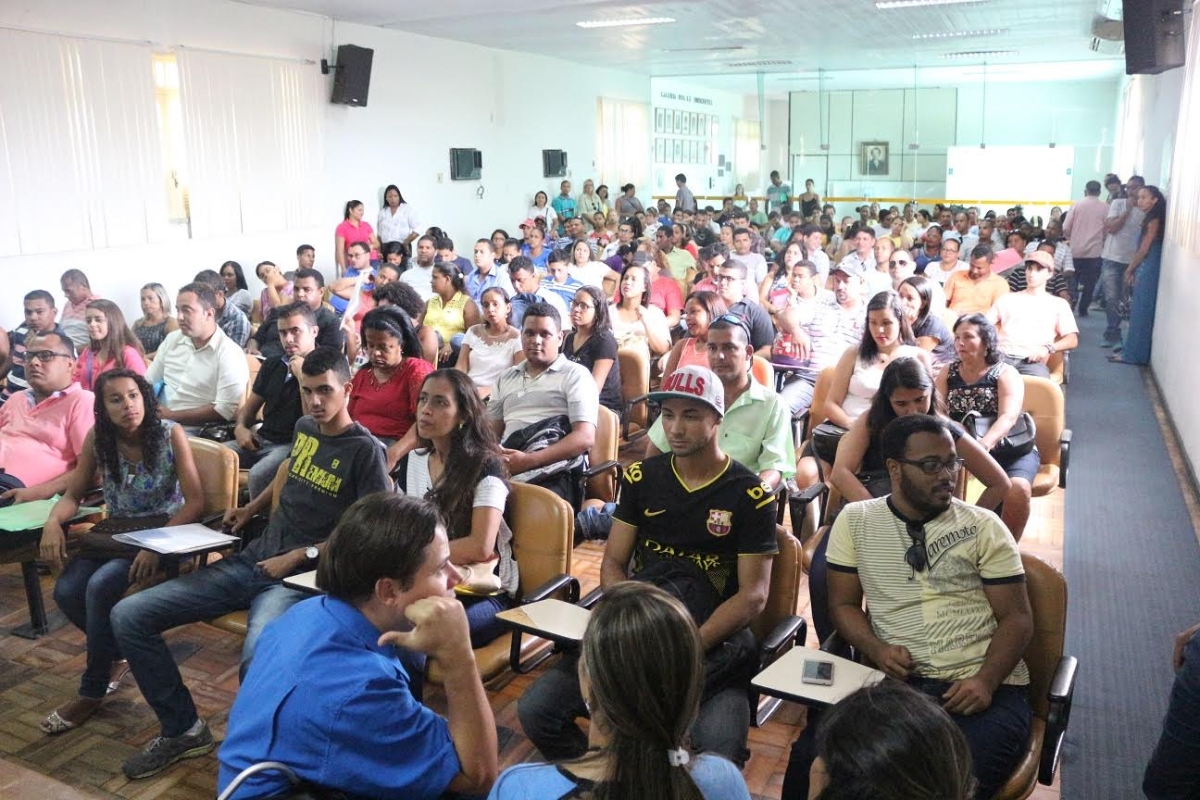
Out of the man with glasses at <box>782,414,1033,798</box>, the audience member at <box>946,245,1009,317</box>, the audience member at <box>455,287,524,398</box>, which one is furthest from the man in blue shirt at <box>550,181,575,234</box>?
the man with glasses at <box>782,414,1033,798</box>

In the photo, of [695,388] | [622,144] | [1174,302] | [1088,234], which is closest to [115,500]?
[695,388]

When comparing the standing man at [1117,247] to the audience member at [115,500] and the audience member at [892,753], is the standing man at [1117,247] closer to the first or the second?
the audience member at [115,500]

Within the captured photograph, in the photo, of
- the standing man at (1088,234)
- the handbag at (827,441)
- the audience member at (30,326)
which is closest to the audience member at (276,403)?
the audience member at (30,326)

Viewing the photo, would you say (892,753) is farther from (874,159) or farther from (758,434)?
(874,159)

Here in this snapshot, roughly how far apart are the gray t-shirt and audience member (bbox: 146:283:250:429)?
5.81ft

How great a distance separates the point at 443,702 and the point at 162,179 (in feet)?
23.9

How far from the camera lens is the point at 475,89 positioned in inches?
516

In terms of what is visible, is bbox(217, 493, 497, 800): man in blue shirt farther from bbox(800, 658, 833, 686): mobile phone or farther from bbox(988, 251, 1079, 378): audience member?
bbox(988, 251, 1079, 378): audience member

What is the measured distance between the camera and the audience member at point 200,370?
4.72 metres

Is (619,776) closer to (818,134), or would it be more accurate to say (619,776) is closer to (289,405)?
(289,405)

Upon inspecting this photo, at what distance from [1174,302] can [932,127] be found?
42.5 ft

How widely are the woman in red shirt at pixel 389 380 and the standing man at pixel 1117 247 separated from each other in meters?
7.11

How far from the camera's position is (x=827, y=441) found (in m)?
4.04

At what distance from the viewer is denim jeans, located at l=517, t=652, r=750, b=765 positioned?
2.27 meters
